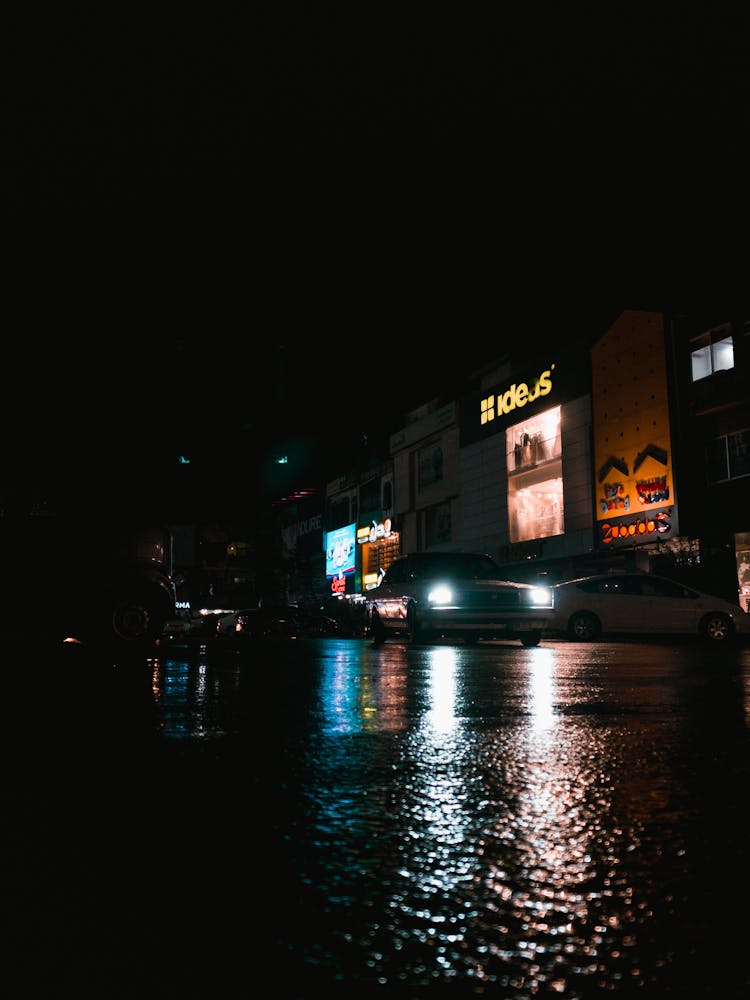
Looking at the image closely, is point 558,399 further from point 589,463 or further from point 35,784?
point 35,784

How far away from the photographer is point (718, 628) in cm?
2058

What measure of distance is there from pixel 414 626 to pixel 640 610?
7.29 m

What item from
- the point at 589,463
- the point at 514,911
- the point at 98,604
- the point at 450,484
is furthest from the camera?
the point at 450,484

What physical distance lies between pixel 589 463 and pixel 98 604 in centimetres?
2975

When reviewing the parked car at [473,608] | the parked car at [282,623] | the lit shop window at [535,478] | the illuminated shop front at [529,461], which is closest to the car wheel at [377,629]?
the parked car at [473,608]

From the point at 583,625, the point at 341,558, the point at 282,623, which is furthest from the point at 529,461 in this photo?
the point at 341,558

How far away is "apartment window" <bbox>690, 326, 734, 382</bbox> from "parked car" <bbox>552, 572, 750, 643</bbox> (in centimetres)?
1403

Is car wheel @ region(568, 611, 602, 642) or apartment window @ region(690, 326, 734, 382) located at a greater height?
apartment window @ region(690, 326, 734, 382)

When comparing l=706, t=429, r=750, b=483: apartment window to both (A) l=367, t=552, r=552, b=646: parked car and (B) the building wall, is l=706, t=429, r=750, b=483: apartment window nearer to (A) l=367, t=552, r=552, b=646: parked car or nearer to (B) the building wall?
(B) the building wall

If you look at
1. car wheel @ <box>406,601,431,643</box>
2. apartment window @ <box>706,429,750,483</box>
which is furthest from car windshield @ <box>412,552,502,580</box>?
apartment window @ <box>706,429,750,483</box>

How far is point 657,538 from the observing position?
112 ft

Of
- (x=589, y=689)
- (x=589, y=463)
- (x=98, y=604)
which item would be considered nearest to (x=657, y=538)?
(x=589, y=463)

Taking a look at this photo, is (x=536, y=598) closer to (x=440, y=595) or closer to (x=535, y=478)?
(x=440, y=595)

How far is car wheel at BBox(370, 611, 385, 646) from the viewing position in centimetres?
1670
